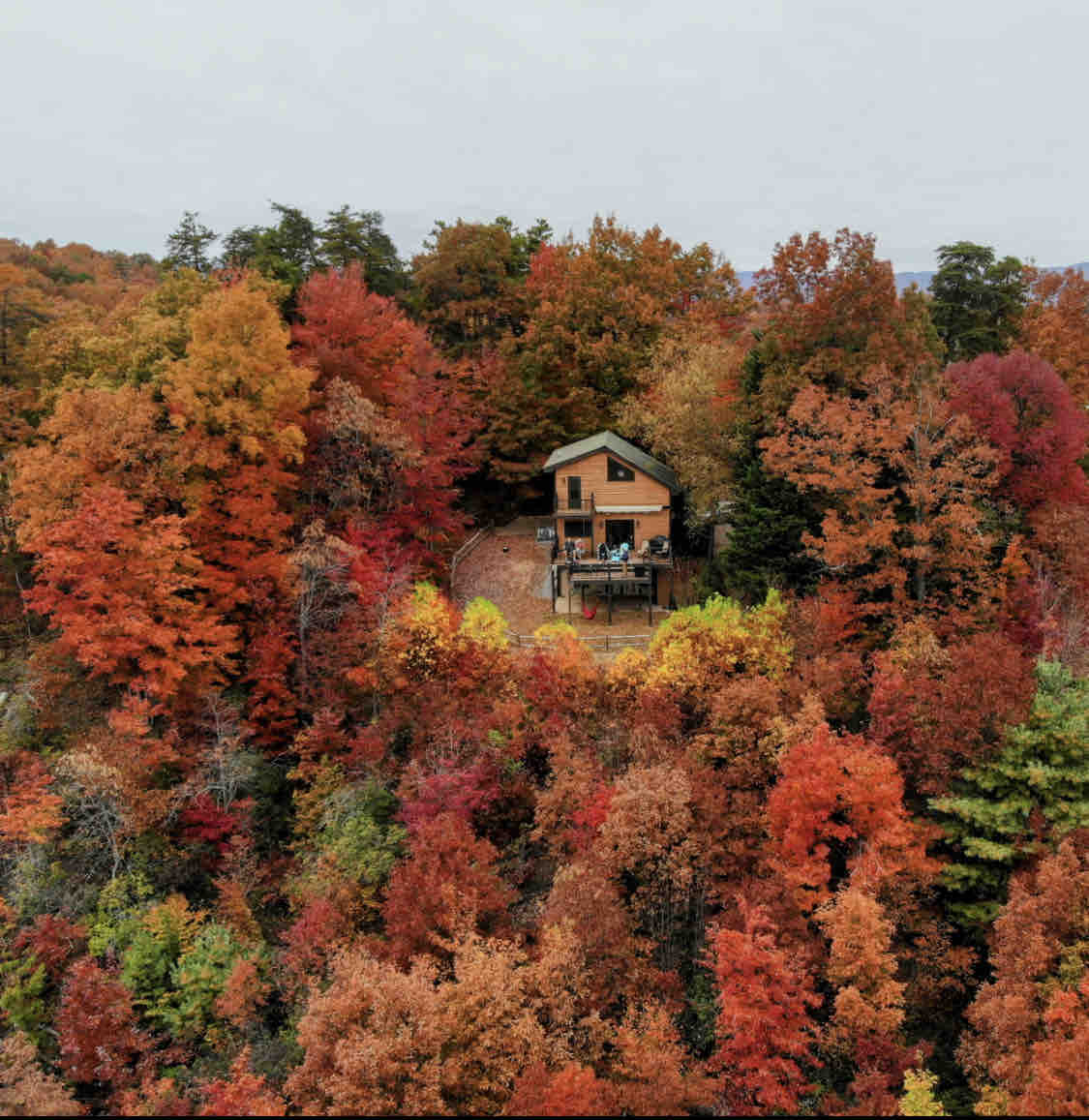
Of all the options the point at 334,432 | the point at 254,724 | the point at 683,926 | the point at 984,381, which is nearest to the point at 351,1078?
the point at 683,926

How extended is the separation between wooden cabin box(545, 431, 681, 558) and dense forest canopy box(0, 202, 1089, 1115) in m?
2.15

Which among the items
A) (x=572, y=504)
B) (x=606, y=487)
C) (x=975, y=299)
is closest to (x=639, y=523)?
(x=606, y=487)

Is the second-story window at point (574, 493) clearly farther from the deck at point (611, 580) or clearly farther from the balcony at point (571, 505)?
the deck at point (611, 580)

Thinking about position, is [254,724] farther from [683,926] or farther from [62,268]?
[62,268]

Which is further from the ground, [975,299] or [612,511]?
[975,299]

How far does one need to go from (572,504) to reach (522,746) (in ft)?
45.0

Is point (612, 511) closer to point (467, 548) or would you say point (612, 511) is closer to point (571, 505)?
point (571, 505)

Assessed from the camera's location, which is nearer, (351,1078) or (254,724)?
(351,1078)

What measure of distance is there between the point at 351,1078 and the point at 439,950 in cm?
403

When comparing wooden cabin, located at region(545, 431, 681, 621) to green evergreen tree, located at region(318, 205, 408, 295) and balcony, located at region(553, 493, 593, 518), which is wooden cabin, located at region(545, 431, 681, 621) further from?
green evergreen tree, located at region(318, 205, 408, 295)

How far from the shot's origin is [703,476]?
98.8 ft

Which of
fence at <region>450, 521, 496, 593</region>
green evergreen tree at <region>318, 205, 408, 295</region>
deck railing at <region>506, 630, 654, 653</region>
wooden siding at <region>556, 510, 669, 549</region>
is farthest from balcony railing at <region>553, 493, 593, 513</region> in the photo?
green evergreen tree at <region>318, 205, 408, 295</region>

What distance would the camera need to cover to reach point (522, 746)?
23141 mm

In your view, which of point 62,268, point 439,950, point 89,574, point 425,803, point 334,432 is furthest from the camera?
point 62,268
